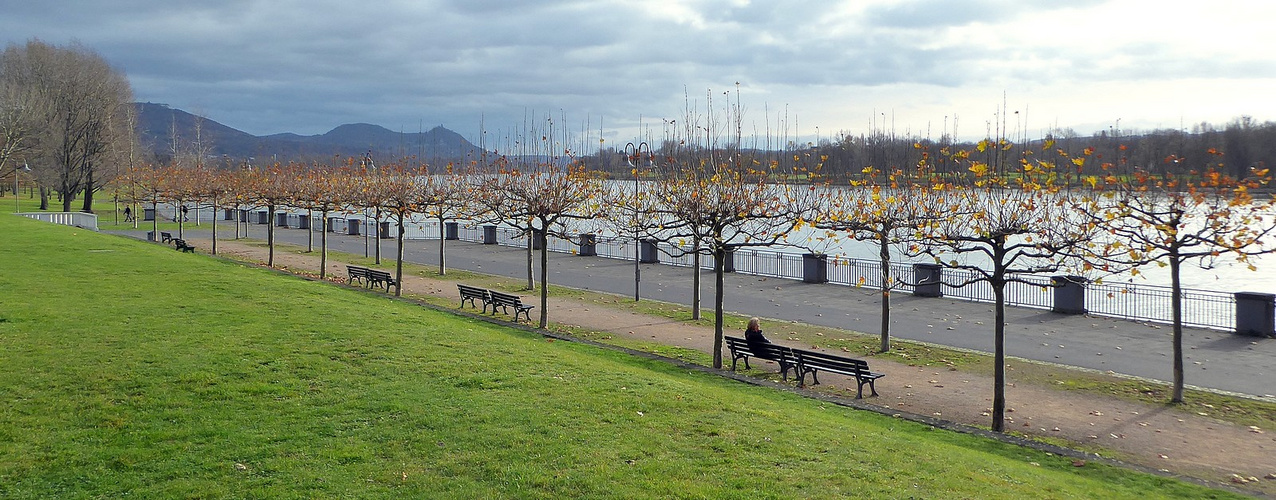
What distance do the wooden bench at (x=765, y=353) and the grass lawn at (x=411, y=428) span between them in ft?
3.97

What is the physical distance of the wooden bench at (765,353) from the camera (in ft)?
50.7

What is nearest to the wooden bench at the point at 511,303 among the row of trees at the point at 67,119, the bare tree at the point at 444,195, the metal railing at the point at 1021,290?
the metal railing at the point at 1021,290

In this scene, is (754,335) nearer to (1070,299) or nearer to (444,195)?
(1070,299)

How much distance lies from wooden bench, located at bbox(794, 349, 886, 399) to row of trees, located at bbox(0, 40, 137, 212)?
6291 cm

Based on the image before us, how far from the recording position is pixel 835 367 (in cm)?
1448

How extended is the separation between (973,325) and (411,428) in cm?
1675

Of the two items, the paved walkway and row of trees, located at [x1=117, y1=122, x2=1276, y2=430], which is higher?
row of trees, located at [x1=117, y1=122, x2=1276, y2=430]

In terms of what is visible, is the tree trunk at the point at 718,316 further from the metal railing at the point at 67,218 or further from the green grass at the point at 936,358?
the metal railing at the point at 67,218

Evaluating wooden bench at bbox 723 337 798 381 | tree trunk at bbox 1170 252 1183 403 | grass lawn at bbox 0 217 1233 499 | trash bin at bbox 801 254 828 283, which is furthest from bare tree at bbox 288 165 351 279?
tree trunk at bbox 1170 252 1183 403

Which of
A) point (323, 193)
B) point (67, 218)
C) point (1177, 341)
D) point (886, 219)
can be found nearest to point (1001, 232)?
point (1177, 341)

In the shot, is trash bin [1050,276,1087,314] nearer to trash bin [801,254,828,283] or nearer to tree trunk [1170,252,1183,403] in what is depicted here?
trash bin [801,254,828,283]

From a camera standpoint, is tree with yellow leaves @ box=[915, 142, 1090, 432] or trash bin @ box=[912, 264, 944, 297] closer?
tree with yellow leaves @ box=[915, 142, 1090, 432]

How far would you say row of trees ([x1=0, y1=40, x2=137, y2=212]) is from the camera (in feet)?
213

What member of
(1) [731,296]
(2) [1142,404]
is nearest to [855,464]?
(2) [1142,404]
